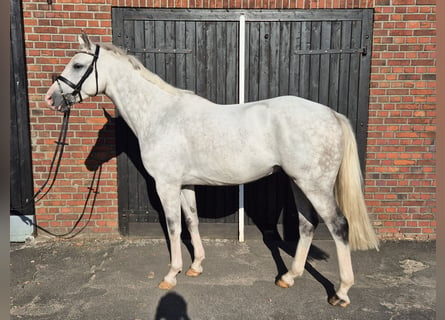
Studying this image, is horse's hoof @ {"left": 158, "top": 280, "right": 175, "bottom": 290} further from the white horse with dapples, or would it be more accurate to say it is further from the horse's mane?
the horse's mane

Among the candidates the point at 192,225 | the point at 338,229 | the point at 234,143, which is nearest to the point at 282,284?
the point at 338,229

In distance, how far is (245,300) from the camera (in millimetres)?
3059

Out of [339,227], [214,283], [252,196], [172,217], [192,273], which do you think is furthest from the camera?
[252,196]

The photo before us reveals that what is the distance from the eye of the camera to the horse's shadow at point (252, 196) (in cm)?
425

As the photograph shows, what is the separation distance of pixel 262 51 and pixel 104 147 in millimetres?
2311

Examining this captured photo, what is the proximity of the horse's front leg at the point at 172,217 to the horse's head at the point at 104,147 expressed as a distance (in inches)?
55.2

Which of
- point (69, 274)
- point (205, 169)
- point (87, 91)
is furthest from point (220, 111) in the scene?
point (69, 274)

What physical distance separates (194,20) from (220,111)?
1.54m

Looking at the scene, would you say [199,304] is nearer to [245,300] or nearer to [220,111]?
[245,300]

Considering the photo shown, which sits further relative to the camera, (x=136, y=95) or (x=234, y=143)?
(x=136, y=95)

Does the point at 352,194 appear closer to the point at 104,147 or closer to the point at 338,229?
the point at 338,229

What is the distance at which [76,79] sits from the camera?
311 cm

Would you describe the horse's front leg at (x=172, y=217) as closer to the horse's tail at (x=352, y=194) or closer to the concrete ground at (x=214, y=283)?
the concrete ground at (x=214, y=283)

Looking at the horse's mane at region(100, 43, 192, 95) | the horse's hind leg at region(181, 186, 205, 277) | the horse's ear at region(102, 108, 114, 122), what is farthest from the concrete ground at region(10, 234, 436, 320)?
the horse's mane at region(100, 43, 192, 95)
